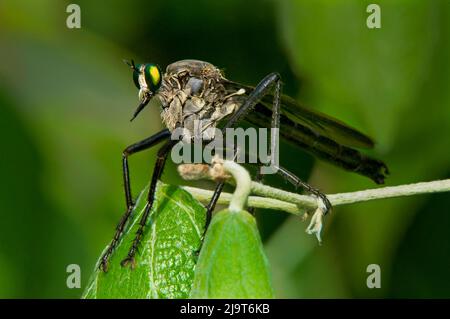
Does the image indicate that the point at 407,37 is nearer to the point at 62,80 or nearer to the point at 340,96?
the point at 340,96

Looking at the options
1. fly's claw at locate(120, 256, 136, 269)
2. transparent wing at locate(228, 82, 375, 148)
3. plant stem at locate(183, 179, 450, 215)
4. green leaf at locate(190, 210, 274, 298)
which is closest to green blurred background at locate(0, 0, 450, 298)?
transparent wing at locate(228, 82, 375, 148)

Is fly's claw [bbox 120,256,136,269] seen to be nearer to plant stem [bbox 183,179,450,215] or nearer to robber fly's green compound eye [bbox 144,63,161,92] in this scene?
plant stem [bbox 183,179,450,215]

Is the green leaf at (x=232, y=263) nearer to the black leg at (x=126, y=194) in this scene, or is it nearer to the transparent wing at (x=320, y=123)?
the black leg at (x=126, y=194)
